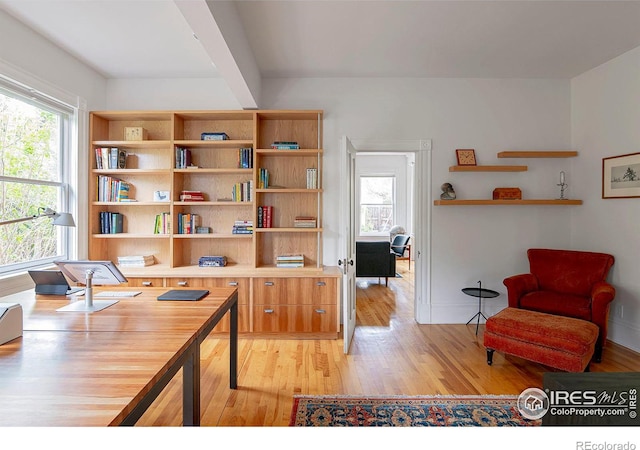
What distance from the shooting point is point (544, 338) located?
2518mm

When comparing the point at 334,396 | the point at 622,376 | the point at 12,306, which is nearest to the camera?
the point at 622,376

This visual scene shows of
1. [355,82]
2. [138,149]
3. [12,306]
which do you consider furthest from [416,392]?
[138,149]

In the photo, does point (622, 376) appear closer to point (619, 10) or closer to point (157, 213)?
point (619, 10)

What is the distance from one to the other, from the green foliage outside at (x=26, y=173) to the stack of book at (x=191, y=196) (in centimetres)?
116

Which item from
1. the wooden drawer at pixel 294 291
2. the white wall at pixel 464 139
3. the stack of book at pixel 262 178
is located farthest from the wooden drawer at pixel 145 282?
the white wall at pixel 464 139

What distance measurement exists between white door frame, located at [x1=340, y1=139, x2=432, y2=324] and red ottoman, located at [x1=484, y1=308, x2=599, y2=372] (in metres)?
1.04

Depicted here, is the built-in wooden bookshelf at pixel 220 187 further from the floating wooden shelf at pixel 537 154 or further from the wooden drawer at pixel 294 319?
the floating wooden shelf at pixel 537 154

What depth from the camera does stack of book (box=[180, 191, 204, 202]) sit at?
140 inches

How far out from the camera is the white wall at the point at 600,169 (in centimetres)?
313

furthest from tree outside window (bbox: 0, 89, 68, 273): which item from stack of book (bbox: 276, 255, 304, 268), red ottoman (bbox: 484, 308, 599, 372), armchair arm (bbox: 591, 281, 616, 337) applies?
armchair arm (bbox: 591, 281, 616, 337)

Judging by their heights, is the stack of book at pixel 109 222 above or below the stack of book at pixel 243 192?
below

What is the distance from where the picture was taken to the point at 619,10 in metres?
2.49

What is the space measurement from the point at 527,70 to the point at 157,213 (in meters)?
4.37

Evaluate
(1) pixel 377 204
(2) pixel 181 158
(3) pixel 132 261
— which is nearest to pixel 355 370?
(3) pixel 132 261
